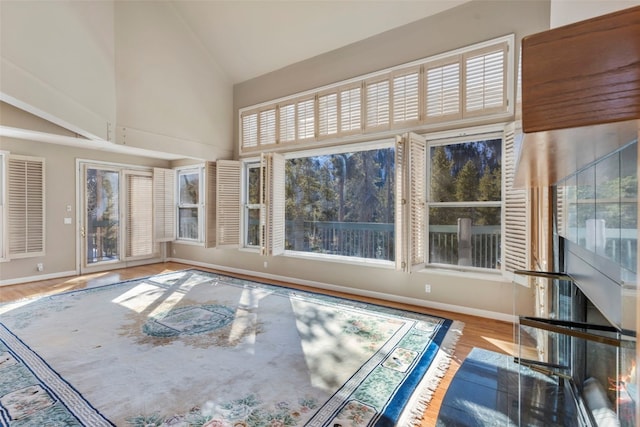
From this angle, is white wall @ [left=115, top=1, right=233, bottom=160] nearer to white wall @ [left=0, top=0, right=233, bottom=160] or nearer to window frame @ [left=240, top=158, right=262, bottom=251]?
white wall @ [left=0, top=0, right=233, bottom=160]

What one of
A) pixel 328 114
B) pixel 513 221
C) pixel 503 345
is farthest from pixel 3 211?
pixel 513 221

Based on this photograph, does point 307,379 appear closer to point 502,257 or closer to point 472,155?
point 502,257

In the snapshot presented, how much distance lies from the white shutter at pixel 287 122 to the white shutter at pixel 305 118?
0.37 feet

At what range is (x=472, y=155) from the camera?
13.3 ft

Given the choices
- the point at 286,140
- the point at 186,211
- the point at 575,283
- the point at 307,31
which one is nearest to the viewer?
the point at 575,283

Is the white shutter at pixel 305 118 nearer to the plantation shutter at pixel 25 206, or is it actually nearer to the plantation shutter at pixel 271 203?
the plantation shutter at pixel 271 203

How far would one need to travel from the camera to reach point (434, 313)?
3949mm

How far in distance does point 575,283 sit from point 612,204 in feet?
2.39

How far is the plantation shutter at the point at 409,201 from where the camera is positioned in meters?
4.05

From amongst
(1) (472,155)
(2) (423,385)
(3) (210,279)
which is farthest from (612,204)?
(3) (210,279)

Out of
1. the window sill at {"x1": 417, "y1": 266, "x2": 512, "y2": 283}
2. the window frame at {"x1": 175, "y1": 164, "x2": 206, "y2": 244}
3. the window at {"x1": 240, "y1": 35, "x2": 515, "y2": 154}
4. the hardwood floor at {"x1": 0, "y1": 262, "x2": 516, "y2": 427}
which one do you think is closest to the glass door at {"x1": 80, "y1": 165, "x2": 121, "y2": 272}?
the hardwood floor at {"x1": 0, "y1": 262, "x2": 516, "y2": 427}

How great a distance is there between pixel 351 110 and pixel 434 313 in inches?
126

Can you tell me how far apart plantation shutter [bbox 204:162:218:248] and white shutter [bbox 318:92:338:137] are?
2468mm

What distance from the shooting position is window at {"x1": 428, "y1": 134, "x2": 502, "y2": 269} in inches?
153
